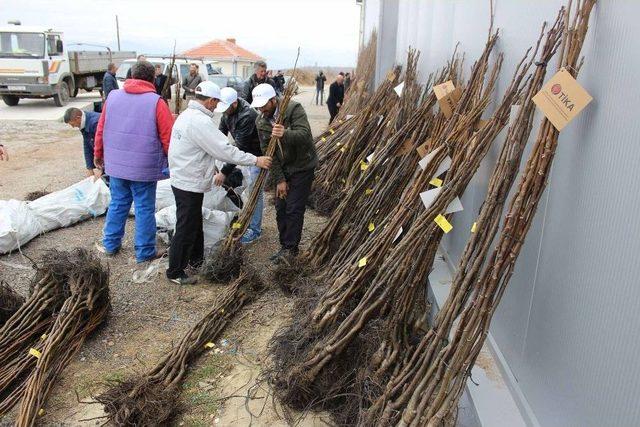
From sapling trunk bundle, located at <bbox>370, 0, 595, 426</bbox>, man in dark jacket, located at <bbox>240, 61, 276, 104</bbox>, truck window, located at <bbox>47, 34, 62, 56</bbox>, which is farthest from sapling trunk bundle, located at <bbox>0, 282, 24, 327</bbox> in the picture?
truck window, located at <bbox>47, 34, 62, 56</bbox>

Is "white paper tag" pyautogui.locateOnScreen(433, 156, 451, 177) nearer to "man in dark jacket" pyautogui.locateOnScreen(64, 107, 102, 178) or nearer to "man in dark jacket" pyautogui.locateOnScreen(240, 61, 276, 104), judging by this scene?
"man in dark jacket" pyautogui.locateOnScreen(64, 107, 102, 178)

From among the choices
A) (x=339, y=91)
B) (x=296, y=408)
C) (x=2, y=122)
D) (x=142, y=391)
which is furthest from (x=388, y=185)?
(x=2, y=122)

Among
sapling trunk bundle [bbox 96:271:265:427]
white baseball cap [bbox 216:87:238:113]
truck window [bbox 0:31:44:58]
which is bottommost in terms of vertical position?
sapling trunk bundle [bbox 96:271:265:427]

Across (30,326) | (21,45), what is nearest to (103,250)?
(30,326)

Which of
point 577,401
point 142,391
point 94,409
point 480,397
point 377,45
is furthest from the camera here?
point 377,45

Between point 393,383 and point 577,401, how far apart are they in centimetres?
66

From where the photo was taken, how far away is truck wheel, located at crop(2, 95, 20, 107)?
48.9 feet

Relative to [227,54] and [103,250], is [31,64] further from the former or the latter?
[227,54]

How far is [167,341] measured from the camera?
10.4ft

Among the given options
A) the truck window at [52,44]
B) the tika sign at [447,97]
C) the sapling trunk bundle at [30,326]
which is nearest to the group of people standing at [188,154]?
the sapling trunk bundle at [30,326]

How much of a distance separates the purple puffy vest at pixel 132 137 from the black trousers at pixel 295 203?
110 centimetres

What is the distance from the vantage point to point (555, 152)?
190 centimetres

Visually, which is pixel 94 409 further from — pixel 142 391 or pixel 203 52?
pixel 203 52

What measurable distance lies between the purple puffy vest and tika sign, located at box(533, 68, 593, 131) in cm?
307
